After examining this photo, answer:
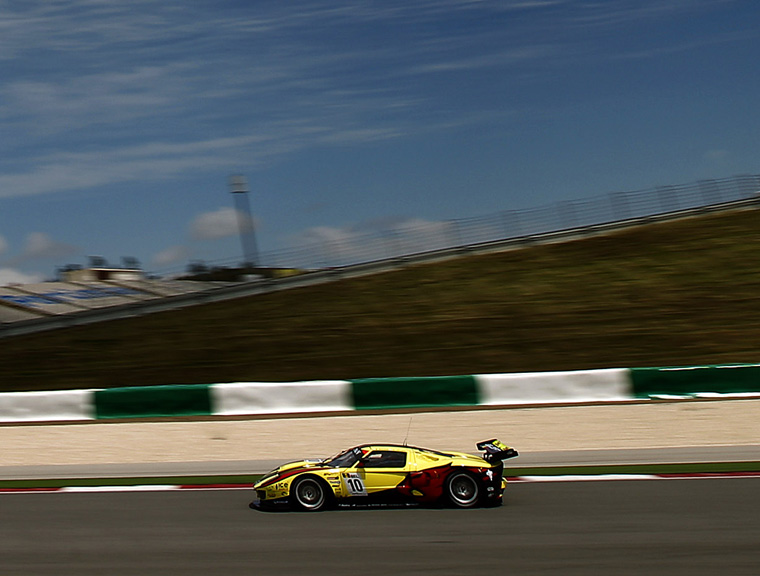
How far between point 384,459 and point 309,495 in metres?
0.96

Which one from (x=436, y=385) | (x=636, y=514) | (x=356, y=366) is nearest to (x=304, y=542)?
(x=636, y=514)

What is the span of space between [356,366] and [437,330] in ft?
10.8

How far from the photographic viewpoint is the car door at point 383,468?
32.3ft

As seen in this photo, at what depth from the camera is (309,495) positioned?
32.7ft

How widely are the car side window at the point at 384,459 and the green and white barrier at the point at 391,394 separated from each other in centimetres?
585

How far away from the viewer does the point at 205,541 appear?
8.62m

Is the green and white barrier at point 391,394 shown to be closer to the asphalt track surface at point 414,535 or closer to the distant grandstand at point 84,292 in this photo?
the asphalt track surface at point 414,535

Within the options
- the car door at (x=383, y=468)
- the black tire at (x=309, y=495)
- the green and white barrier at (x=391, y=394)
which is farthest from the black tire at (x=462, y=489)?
the green and white barrier at (x=391, y=394)

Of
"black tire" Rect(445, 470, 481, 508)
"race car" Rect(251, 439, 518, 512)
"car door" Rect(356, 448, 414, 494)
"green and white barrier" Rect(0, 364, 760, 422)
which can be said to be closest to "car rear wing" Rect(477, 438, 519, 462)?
"race car" Rect(251, 439, 518, 512)

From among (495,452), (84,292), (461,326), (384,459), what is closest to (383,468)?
(384,459)

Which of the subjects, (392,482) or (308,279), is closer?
(392,482)

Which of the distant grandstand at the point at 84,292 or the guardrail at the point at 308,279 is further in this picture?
the distant grandstand at the point at 84,292

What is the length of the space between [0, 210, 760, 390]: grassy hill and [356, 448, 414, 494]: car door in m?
9.73

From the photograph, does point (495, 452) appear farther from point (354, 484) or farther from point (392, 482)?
point (354, 484)
